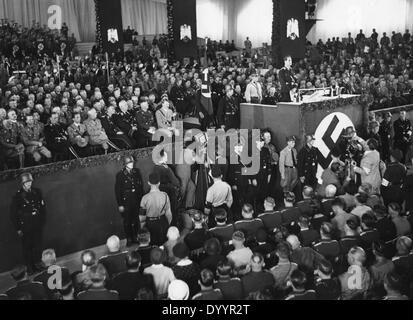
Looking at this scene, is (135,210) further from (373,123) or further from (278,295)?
(373,123)

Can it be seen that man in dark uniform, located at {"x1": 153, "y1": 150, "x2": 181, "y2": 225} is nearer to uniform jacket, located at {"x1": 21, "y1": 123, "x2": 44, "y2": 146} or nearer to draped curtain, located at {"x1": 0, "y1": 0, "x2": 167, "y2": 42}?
uniform jacket, located at {"x1": 21, "y1": 123, "x2": 44, "y2": 146}

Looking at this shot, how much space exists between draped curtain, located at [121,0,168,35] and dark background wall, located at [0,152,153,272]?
23459 millimetres

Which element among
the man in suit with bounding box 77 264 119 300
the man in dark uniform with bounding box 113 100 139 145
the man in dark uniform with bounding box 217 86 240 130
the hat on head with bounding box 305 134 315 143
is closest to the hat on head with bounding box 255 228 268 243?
the man in suit with bounding box 77 264 119 300

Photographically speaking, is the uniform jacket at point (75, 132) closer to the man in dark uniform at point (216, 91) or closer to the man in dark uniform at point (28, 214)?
the man in dark uniform at point (28, 214)

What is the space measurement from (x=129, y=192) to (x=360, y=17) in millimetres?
22335

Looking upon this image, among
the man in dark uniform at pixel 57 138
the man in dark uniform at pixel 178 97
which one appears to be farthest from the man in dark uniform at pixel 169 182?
the man in dark uniform at pixel 178 97

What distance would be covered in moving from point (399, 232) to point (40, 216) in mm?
4826

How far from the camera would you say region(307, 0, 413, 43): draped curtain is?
25895 millimetres

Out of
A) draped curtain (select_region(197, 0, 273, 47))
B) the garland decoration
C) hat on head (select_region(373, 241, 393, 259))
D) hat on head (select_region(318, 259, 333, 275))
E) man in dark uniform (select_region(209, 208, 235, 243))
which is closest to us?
hat on head (select_region(318, 259, 333, 275))

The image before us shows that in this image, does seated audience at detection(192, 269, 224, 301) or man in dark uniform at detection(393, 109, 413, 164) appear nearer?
seated audience at detection(192, 269, 224, 301)

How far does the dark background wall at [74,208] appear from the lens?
7.50m

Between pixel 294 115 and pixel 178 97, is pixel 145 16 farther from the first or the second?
pixel 294 115

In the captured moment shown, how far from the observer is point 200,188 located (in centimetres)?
895

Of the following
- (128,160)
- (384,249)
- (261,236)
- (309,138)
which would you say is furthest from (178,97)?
(384,249)
